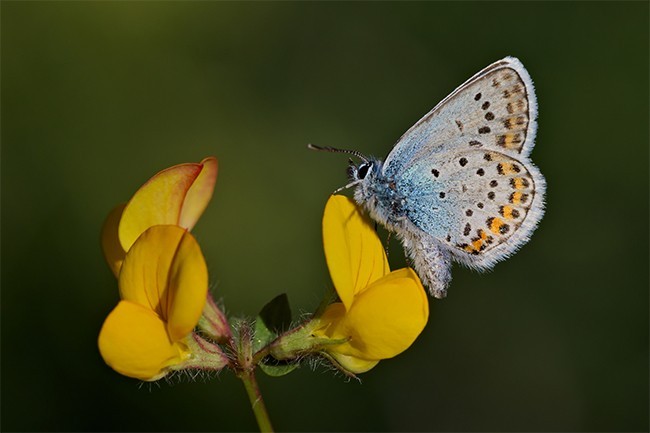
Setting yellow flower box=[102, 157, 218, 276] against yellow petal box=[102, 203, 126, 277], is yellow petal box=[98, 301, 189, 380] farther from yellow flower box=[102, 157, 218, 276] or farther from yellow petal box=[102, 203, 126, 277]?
yellow petal box=[102, 203, 126, 277]

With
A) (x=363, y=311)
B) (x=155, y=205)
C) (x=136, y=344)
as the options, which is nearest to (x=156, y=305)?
(x=136, y=344)

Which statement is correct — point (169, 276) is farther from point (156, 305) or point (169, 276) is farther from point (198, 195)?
point (198, 195)

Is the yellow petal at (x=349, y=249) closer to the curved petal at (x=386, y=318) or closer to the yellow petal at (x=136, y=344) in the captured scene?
the curved petal at (x=386, y=318)

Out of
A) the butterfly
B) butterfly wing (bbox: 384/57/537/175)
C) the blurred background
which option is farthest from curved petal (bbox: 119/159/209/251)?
the blurred background

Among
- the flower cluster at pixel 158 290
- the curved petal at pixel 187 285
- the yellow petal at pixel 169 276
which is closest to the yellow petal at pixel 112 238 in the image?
the flower cluster at pixel 158 290

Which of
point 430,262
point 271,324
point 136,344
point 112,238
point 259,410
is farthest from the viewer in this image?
point 430,262

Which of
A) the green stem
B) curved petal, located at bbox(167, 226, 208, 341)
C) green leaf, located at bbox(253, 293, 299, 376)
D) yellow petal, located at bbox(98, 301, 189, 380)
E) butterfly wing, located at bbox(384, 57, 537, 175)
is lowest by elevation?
the green stem

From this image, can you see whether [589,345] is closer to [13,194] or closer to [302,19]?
[302,19]
